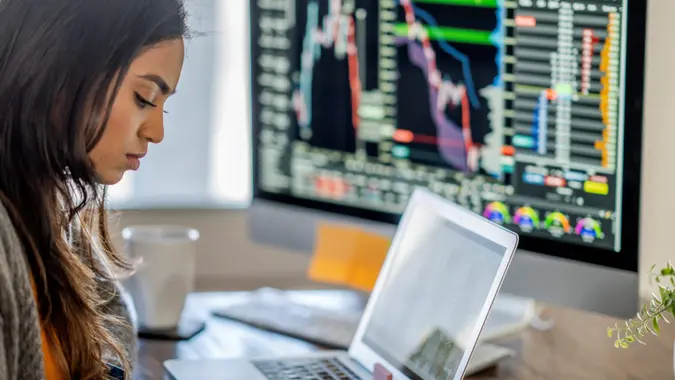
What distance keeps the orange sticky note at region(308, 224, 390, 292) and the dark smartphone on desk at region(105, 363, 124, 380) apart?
1.40ft

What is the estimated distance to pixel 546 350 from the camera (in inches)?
49.9

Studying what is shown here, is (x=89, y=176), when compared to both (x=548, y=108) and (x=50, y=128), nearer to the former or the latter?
(x=50, y=128)

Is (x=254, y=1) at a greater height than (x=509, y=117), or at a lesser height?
greater

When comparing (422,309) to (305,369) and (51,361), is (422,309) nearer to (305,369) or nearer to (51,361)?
(305,369)

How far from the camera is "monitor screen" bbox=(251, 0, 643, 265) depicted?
116 centimetres

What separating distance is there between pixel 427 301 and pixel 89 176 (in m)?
0.37

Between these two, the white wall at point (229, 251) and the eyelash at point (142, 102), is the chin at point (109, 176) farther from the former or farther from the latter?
the white wall at point (229, 251)

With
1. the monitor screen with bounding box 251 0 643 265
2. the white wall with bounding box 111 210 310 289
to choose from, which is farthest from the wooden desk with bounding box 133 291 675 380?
the white wall with bounding box 111 210 310 289

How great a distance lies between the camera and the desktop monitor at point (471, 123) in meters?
1.15

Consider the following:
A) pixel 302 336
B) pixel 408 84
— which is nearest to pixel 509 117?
pixel 408 84

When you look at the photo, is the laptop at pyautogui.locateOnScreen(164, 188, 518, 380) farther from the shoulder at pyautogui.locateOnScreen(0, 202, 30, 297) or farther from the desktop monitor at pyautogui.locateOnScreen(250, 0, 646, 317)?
the shoulder at pyautogui.locateOnScreen(0, 202, 30, 297)

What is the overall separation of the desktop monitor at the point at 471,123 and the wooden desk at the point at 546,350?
69mm

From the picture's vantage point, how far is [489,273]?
105 cm

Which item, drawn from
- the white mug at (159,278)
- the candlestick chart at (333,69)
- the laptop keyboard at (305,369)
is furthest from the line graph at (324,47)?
the laptop keyboard at (305,369)
